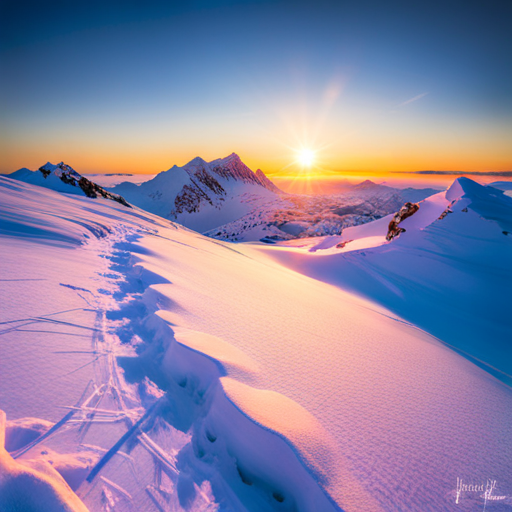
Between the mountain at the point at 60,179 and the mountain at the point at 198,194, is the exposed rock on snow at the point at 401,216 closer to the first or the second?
the mountain at the point at 60,179

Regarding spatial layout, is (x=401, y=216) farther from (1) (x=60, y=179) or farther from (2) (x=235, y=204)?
(2) (x=235, y=204)

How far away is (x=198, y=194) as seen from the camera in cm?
10300

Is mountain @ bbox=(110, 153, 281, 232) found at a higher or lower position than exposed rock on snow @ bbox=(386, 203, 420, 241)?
higher

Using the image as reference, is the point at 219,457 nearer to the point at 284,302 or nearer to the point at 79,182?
the point at 284,302

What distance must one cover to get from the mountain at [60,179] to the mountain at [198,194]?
2328 inches

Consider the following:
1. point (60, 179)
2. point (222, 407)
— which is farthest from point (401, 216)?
point (60, 179)

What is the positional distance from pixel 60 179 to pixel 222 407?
68.6 ft

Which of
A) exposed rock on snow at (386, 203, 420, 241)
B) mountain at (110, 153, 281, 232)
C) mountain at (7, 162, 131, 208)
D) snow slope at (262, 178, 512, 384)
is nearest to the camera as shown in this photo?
snow slope at (262, 178, 512, 384)

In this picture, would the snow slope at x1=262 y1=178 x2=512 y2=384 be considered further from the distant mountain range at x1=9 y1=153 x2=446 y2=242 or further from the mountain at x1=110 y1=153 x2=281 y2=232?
the mountain at x1=110 y1=153 x2=281 y2=232

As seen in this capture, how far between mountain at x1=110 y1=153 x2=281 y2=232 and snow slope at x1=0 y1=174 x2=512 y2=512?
76304 millimetres

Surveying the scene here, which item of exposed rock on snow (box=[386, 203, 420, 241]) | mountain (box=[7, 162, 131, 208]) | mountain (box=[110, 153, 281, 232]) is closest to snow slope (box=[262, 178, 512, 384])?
exposed rock on snow (box=[386, 203, 420, 241])

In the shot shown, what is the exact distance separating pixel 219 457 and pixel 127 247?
585 cm

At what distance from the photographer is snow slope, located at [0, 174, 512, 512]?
1.51 meters

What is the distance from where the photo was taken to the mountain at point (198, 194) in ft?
281
